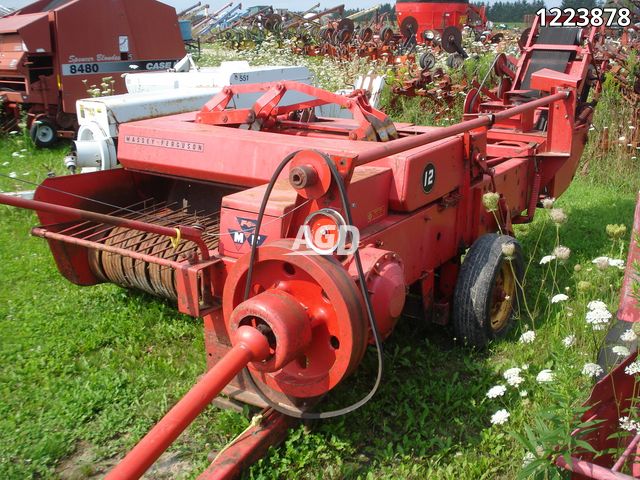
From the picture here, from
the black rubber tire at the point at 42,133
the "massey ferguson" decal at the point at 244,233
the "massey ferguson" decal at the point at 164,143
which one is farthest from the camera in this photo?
the black rubber tire at the point at 42,133

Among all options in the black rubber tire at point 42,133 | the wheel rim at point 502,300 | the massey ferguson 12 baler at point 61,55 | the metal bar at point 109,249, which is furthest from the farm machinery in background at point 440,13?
the metal bar at point 109,249

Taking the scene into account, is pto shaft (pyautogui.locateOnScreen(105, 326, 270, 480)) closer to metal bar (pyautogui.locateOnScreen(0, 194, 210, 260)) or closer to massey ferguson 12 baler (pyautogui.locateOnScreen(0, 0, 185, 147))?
metal bar (pyautogui.locateOnScreen(0, 194, 210, 260))

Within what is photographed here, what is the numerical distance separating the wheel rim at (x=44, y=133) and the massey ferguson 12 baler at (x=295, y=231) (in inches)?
242

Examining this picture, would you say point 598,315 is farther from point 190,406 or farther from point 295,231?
point 190,406

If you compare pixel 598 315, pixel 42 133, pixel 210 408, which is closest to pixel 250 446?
pixel 210 408

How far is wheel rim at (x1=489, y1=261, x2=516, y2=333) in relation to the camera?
3.83 metres

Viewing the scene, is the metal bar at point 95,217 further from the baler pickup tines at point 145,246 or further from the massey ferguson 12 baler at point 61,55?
the massey ferguson 12 baler at point 61,55

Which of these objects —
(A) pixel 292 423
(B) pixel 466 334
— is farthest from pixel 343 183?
(B) pixel 466 334

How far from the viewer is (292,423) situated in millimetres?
2977

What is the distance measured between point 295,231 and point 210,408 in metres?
1.06

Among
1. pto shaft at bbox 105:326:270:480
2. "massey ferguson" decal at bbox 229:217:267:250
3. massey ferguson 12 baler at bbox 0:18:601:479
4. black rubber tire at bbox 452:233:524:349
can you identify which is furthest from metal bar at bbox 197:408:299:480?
black rubber tire at bbox 452:233:524:349

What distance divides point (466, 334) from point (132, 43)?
872 centimetres

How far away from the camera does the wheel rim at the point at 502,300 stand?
3830mm

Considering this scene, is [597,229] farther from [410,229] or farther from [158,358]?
[158,358]
